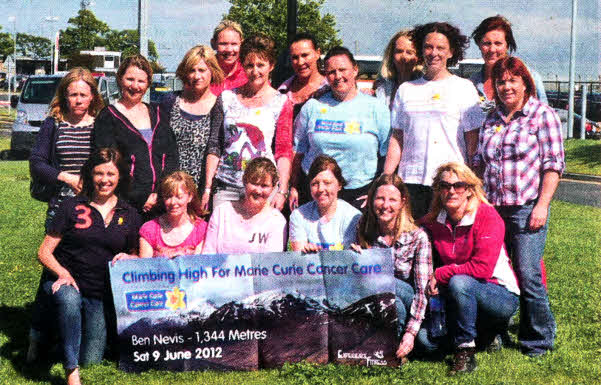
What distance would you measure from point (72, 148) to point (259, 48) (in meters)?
1.47

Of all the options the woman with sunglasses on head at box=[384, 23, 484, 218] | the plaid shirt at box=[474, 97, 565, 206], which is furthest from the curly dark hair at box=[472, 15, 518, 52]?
the plaid shirt at box=[474, 97, 565, 206]

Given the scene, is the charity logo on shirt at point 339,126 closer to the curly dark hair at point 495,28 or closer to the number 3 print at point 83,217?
the curly dark hair at point 495,28

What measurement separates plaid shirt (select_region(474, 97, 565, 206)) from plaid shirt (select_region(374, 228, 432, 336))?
0.63 m

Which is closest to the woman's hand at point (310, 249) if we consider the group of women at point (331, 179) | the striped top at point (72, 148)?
the group of women at point (331, 179)

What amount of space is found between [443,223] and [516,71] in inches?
43.6

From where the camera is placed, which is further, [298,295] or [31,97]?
[31,97]

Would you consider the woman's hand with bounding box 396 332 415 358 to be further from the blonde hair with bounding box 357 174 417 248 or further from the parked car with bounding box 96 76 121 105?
the parked car with bounding box 96 76 121 105

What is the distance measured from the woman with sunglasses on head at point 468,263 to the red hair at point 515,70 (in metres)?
0.68

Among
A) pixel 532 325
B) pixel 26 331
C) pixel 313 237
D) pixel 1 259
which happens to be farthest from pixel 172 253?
pixel 1 259

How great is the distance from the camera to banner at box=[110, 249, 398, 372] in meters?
4.73

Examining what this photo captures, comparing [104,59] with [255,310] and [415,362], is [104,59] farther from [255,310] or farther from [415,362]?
[415,362]

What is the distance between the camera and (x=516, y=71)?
4914mm

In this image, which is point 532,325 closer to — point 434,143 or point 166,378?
point 434,143

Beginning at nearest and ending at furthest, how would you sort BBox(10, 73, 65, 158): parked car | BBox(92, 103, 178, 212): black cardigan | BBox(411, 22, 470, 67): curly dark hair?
BBox(92, 103, 178, 212): black cardigan → BBox(411, 22, 470, 67): curly dark hair → BBox(10, 73, 65, 158): parked car
